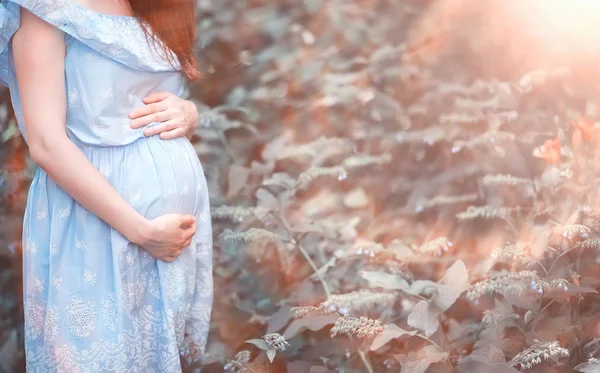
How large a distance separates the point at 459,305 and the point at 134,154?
4.28ft

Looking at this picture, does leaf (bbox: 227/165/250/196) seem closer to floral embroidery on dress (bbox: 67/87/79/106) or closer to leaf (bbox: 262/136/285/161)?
leaf (bbox: 262/136/285/161)

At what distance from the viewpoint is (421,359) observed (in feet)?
6.32

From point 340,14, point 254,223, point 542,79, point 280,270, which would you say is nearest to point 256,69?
point 340,14

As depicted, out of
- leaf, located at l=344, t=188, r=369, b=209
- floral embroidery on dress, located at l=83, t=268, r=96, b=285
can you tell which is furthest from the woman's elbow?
leaf, located at l=344, t=188, r=369, b=209

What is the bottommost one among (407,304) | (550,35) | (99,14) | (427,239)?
(407,304)

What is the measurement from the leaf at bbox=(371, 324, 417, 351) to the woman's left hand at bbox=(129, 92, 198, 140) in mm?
1031

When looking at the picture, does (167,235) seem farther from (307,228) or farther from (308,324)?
(307,228)

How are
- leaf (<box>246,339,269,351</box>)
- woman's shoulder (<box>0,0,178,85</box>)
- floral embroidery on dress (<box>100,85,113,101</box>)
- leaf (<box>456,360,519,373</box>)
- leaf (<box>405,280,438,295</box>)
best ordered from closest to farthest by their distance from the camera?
woman's shoulder (<box>0,0,178,85</box>), floral embroidery on dress (<box>100,85,113,101</box>), leaf (<box>456,360,519,373</box>), leaf (<box>246,339,269,351</box>), leaf (<box>405,280,438,295</box>)

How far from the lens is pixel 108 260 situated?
1120mm

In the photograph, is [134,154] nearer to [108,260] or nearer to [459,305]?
[108,260]

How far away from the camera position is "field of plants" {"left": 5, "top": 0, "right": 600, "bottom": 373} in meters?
2.00

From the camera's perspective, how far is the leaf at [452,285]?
2006mm

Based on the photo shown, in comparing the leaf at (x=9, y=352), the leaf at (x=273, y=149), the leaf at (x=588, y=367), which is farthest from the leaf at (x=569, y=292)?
the leaf at (x=9, y=352)

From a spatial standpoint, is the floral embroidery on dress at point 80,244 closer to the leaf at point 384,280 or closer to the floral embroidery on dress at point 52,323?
the floral embroidery on dress at point 52,323
